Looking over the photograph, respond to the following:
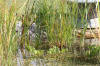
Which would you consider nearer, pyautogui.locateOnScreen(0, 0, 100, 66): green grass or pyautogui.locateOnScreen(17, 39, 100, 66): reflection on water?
pyautogui.locateOnScreen(17, 39, 100, 66): reflection on water

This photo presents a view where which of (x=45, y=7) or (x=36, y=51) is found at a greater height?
(x=45, y=7)

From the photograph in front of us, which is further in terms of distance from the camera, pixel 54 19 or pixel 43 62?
pixel 54 19

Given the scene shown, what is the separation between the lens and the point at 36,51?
9.37 ft

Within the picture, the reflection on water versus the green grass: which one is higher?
the green grass

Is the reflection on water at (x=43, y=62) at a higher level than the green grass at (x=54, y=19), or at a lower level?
lower

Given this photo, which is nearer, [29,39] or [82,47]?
[82,47]

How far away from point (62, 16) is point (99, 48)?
56 centimetres

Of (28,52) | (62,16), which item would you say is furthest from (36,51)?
(62,16)

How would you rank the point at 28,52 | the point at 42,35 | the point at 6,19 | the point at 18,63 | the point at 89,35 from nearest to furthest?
1. the point at 6,19
2. the point at 18,63
3. the point at 28,52
4. the point at 42,35
5. the point at 89,35

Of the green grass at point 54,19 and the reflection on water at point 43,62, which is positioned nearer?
the reflection on water at point 43,62

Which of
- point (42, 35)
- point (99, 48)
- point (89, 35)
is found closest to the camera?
point (99, 48)

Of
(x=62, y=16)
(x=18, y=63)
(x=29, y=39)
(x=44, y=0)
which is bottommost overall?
(x=18, y=63)

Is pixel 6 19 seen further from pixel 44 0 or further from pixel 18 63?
pixel 44 0

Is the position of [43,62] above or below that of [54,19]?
below
